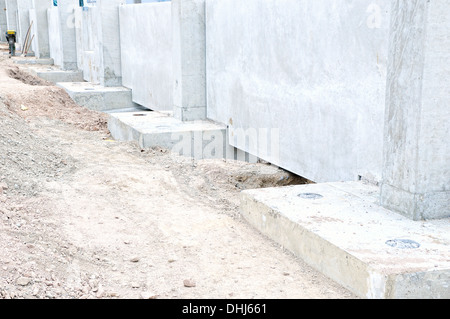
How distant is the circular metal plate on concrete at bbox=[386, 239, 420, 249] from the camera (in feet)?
12.1

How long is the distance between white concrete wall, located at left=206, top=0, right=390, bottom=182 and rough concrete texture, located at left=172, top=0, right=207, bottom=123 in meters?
0.63

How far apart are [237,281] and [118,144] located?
5.27 m

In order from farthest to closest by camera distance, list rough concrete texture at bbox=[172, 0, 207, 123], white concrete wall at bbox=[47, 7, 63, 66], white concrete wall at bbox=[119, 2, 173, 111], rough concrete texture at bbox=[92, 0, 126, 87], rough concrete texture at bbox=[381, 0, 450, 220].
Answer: white concrete wall at bbox=[47, 7, 63, 66] < rough concrete texture at bbox=[92, 0, 126, 87] < white concrete wall at bbox=[119, 2, 173, 111] < rough concrete texture at bbox=[172, 0, 207, 123] < rough concrete texture at bbox=[381, 0, 450, 220]

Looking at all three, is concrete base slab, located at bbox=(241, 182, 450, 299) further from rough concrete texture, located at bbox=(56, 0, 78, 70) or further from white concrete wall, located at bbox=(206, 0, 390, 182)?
rough concrete texture, located at bbox=(56, 0, 78, 70)

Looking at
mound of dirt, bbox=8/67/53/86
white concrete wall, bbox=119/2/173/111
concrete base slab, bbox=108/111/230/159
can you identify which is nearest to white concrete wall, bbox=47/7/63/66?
mound of dirt, bbox=8/67/53/86

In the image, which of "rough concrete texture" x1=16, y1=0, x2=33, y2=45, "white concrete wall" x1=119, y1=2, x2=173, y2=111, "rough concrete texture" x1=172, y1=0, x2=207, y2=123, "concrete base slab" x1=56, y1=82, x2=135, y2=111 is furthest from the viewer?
"rough concrete texture" x1=16, y1=0, x2=33, y2=45

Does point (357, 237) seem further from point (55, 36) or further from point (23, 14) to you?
point (23, 14)

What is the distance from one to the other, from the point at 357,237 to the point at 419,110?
1.08 m

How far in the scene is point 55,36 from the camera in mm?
21375

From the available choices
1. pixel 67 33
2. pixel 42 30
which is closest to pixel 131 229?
pixel 67 33

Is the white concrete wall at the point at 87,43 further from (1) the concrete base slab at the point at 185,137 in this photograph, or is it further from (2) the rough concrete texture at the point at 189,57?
(1) the concrete base slab at the point at 185,137

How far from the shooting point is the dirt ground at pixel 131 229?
12.2 feet
